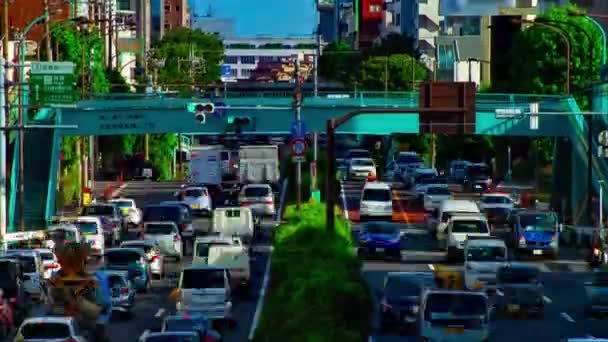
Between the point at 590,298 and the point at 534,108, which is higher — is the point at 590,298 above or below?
below

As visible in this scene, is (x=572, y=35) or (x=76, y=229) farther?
(x=572, y=35)

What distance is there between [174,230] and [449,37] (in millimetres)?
77328

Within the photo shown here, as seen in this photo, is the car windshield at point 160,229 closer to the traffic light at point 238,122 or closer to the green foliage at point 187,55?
the traffic light at point 238,122

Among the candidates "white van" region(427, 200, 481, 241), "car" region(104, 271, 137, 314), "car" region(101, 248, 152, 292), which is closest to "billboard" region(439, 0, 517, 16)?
"white van" region(427, 200, 481, 241)

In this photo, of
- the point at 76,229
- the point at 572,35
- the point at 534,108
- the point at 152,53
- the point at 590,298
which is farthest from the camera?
the point at 152,53

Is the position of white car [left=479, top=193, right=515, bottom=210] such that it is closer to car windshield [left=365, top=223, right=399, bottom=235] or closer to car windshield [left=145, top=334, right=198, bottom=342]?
car windshield [left=365, top=223, right=399, bottom=235]

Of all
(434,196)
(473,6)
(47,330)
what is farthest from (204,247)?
(473,6)

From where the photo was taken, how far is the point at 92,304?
4159 cm

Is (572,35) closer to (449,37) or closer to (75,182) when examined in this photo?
(75,182)

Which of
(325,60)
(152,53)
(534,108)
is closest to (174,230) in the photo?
(534,108)

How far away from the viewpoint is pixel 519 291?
46.3 m

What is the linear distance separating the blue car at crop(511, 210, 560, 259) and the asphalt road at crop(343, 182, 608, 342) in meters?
0.66

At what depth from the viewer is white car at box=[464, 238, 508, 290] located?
162 feet

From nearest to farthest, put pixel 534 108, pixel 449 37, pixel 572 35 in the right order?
pixel 534 108 → pixel 572 35 → pixel 449 37
